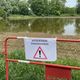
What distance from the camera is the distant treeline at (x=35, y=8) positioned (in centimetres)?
5640

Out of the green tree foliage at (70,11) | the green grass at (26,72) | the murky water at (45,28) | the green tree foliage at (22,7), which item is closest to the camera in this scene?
the green grass at (26,72)

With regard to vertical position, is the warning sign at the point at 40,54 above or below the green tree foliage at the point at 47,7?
below

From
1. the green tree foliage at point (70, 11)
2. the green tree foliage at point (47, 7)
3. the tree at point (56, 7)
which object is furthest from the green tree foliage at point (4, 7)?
the green tree foliage at point (70, 11)

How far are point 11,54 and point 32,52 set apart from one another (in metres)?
3.14

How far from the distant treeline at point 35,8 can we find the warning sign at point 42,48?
151 feet

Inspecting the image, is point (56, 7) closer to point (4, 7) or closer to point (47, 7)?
point (47, 7)

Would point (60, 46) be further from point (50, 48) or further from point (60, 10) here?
point (60, 10)

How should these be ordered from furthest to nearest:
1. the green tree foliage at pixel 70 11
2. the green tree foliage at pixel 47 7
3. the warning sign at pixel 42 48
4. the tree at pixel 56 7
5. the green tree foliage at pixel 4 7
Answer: the green tree foliage at pixel 70 11 < the tree at pixel 56 7 < the green tree foliage at pixel 47 7 < the green tree foliage at pixel 4 7 < the warning sign at pixel 42 48

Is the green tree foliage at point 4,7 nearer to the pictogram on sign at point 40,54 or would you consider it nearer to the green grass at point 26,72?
the green grass at point 26,72

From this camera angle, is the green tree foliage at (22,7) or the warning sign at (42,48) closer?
the warning sign at (42,48)

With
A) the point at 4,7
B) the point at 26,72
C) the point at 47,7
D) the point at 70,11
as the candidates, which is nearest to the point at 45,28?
the point at 26,72

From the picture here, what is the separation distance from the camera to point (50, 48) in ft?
18.0

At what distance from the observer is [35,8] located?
251 feet

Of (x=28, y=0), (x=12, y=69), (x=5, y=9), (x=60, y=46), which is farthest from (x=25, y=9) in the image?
(x=12, y=69)
